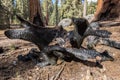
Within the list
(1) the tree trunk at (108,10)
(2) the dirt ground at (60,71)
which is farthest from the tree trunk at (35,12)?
(2) the dirt ground at (60,71)

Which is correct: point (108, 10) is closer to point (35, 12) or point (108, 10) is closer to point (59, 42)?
point (35, 12)

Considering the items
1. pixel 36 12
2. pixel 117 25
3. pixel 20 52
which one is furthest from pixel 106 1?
pixel 20 52

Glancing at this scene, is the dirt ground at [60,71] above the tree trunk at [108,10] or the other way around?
the other way around

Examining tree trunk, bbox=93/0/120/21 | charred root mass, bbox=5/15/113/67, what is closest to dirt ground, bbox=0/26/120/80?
charred root mass, bbox=5/15/113/67

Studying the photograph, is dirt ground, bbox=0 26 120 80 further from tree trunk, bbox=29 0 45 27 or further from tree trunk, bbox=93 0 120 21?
tree trunk, bbox=93 0 120 21

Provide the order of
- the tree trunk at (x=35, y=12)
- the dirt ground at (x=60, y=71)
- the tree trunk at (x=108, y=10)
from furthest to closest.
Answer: the tree trunk at (x=108, y=10) < the tree trunk at (x=35, y=12) < the dirt ground at (x=60, y=71)

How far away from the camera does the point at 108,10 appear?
9664 mm

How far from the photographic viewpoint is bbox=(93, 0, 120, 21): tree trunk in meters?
9.39

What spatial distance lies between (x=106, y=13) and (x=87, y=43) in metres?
4.49

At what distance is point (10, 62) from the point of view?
4.42m

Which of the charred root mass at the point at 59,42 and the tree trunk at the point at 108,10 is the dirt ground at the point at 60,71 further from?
the tree trunk at the point at 108,10

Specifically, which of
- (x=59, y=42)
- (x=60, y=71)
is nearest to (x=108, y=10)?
(x=59, y=42)

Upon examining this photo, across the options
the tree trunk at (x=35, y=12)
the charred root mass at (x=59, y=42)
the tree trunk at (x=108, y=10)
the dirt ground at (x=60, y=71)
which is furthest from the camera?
the tree trunk at (x=108, y=10)

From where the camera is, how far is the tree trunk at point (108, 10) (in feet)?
30.8
